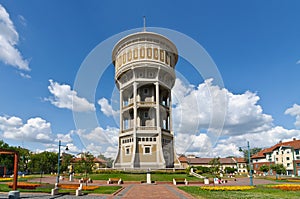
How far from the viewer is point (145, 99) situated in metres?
54.6

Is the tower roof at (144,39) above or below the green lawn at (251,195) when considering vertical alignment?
above

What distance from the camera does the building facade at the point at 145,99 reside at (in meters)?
47.9

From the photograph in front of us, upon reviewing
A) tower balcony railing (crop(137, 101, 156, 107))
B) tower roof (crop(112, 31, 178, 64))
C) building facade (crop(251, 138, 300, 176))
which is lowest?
building facade (crop(251, 138, 300, 176))

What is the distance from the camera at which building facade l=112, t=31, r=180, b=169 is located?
47.9m

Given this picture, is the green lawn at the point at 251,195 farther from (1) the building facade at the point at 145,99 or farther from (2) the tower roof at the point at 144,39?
(2) the tower roof at the point at 144,39

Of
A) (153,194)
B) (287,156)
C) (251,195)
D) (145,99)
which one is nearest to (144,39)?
(145,99)

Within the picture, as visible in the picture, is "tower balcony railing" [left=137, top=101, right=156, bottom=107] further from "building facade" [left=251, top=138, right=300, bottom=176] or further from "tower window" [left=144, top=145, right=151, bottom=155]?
"building facade" [left=251, top=138, right=300, bottom=176]

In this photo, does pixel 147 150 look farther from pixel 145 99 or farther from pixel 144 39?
pixel 144 39

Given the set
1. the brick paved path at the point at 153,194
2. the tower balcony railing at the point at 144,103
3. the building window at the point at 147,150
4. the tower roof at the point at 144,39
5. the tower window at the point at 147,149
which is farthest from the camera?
the tower roof at the point at 144,39

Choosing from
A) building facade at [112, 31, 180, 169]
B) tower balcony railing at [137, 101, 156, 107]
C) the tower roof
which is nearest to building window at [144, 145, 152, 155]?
building facade at [112, 31, 180, 169]

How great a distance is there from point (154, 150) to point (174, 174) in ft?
26.2

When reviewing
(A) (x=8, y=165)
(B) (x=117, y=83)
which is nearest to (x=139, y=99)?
(B) (x=117, y=83)

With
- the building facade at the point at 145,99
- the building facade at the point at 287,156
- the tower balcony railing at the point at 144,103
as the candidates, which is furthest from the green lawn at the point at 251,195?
the building facade at the point at 287,156

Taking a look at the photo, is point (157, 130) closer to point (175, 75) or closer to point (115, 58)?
point (175, 75)
